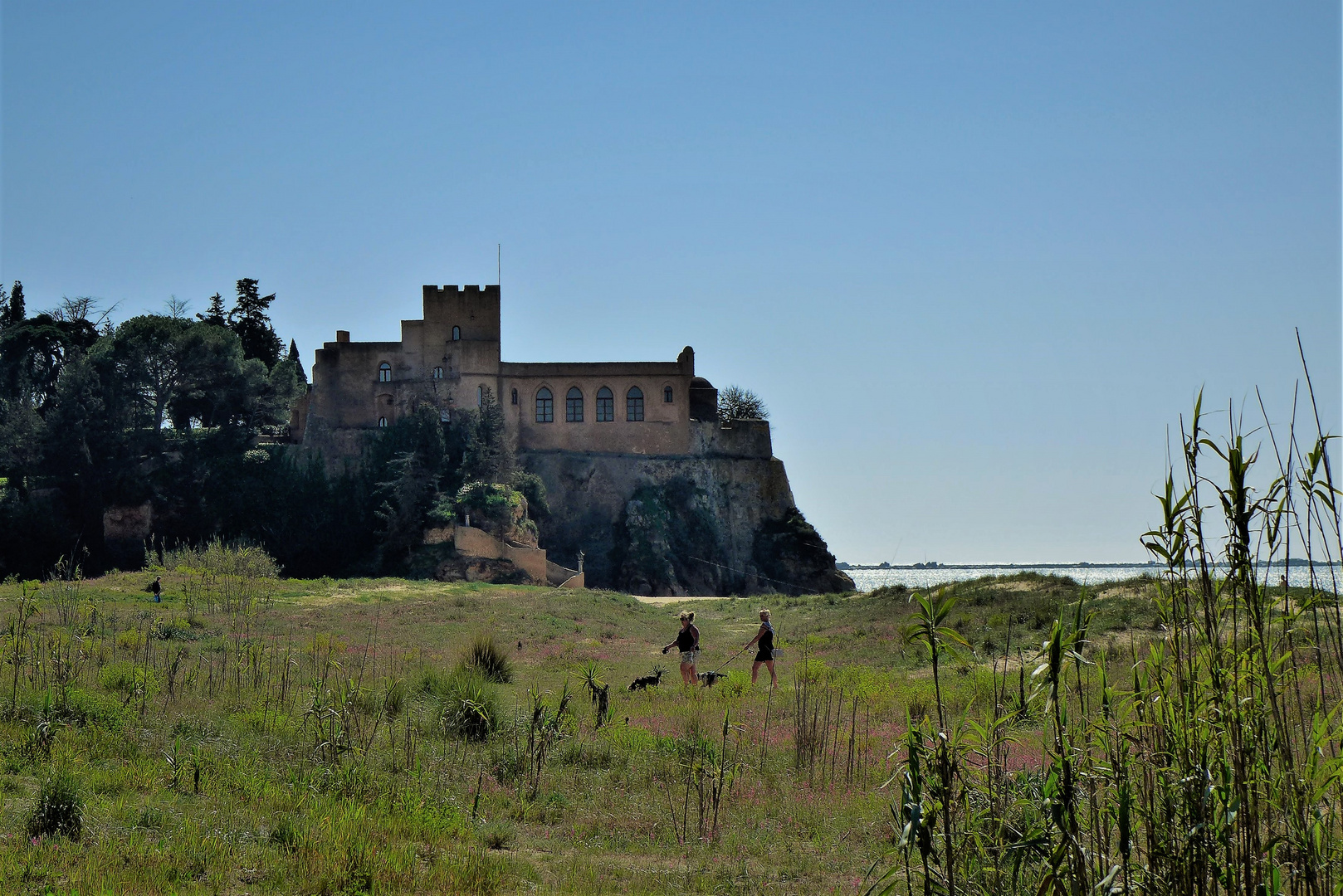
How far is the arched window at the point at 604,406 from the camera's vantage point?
57.9 metres

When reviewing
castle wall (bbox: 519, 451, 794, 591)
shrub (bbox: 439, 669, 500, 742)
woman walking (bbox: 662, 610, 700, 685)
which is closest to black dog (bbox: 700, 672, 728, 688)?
woman walking (bbox: 662, 610, 700, 685)

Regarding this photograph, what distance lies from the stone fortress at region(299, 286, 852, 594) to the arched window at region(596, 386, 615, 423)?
0.06 meters

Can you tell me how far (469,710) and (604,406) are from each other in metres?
46.1

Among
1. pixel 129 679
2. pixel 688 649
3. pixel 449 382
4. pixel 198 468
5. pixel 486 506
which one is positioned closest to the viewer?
pixel 129 679

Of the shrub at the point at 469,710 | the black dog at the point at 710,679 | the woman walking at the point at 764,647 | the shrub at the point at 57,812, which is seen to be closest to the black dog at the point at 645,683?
the black dog at the point at 710,679

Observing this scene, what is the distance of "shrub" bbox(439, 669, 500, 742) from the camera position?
472 inches

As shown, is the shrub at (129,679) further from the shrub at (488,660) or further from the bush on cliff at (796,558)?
the bush on cliff at (796,558)

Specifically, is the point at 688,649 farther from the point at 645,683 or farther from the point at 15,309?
the point at 15,309

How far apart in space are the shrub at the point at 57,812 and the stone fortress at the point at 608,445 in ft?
149

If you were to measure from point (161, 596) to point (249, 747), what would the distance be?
17043 mm

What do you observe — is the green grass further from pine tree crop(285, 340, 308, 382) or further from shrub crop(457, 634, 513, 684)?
pine tree crop(285, 340, 308, 382)

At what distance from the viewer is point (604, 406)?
5803 centimetres

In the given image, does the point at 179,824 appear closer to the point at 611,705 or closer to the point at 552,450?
the point at 611,705

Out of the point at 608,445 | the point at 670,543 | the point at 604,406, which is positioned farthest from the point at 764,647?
the point at 604,406
